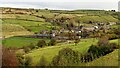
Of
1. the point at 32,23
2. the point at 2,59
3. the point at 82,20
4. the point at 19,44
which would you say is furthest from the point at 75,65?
the point at 82,20

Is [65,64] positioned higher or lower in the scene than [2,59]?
higher

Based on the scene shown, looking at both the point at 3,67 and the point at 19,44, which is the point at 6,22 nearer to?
the point at 19,44

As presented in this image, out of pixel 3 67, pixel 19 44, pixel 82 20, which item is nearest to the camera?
pixel 3 67

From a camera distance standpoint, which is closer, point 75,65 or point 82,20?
point 75,65

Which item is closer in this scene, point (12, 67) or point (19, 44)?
point (12, 67)

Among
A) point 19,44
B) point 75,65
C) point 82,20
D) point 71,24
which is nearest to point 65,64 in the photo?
point 75,65

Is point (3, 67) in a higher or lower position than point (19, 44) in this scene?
higher

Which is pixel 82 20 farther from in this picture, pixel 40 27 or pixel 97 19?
pixel 40 27

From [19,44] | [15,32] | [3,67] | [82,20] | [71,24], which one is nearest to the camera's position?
[3,67]

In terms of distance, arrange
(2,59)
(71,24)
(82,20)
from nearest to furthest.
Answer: (2,59) → (71,24) → (82,20)

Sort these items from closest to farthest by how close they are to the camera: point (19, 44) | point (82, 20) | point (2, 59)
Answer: point (2, 59), point (19, 44), point (82, 20)
